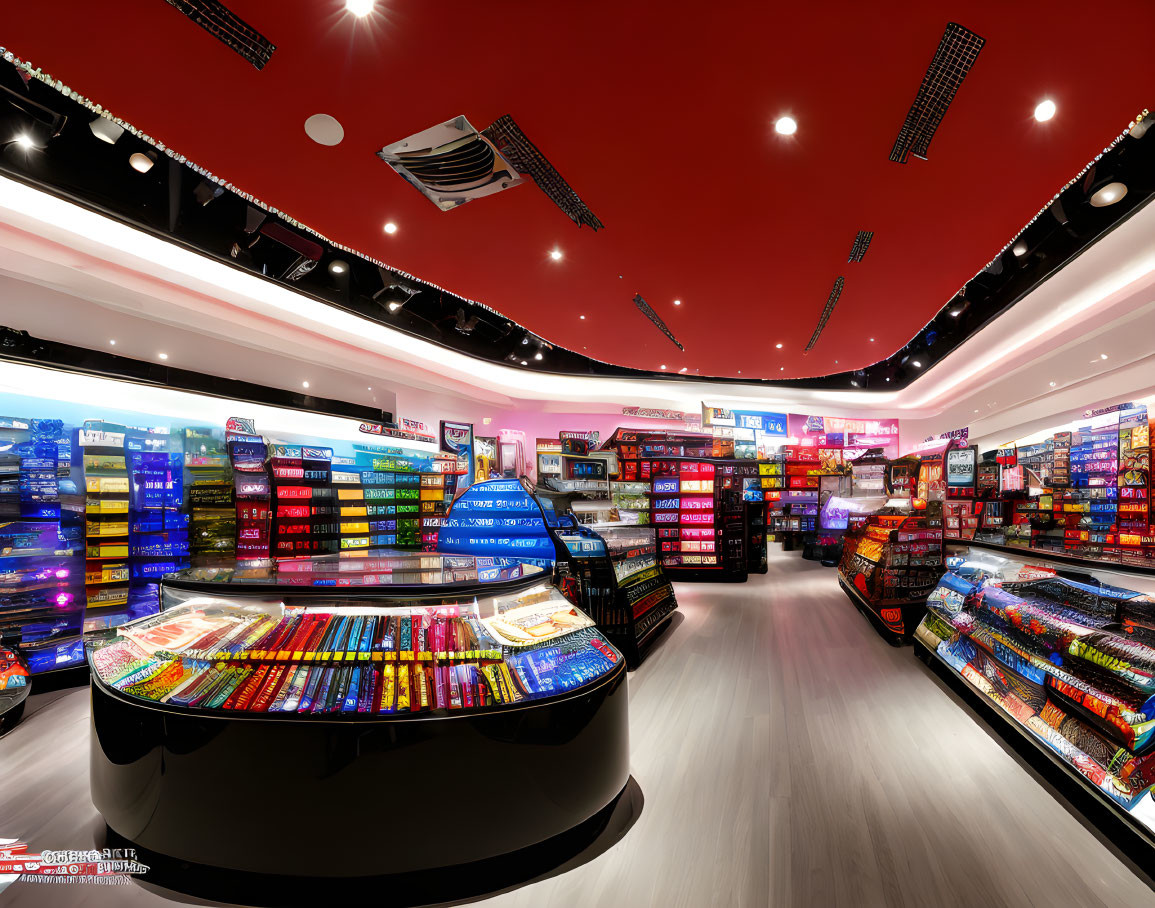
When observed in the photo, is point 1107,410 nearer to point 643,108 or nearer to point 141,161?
point 643,108

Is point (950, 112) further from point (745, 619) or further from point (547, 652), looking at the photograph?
point (745, 619)

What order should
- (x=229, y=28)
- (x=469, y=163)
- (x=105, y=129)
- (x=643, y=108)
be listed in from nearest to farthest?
(x=229, y=28), (x=643, y=108), (x=469, y=163), (x=105, y=129)

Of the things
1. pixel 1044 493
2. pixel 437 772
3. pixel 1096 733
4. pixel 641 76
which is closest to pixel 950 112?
pixel 641 76

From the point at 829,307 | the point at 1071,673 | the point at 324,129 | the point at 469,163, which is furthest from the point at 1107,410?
the point at 324,129

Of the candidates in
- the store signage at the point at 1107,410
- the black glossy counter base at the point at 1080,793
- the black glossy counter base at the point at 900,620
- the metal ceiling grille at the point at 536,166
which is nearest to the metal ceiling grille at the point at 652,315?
the metal ceiling grille at the point at 536,166

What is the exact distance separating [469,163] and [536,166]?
40 centimetres

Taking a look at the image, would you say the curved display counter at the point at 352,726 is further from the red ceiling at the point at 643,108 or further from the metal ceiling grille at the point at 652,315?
the metal ceiling grille at the point at 652,315

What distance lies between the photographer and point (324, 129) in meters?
2.85

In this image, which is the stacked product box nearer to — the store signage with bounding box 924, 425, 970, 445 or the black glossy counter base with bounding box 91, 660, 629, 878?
the black glossy counter base with bounding box 91, 660, 629, 878

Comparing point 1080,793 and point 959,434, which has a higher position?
point 959,434

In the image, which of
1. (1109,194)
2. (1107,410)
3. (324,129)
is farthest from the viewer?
(1107,410)

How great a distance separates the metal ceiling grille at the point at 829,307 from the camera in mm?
5184

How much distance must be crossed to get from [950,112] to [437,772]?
3.93 meters

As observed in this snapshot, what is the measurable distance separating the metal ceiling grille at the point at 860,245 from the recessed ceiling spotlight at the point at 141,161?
6.02 meters
